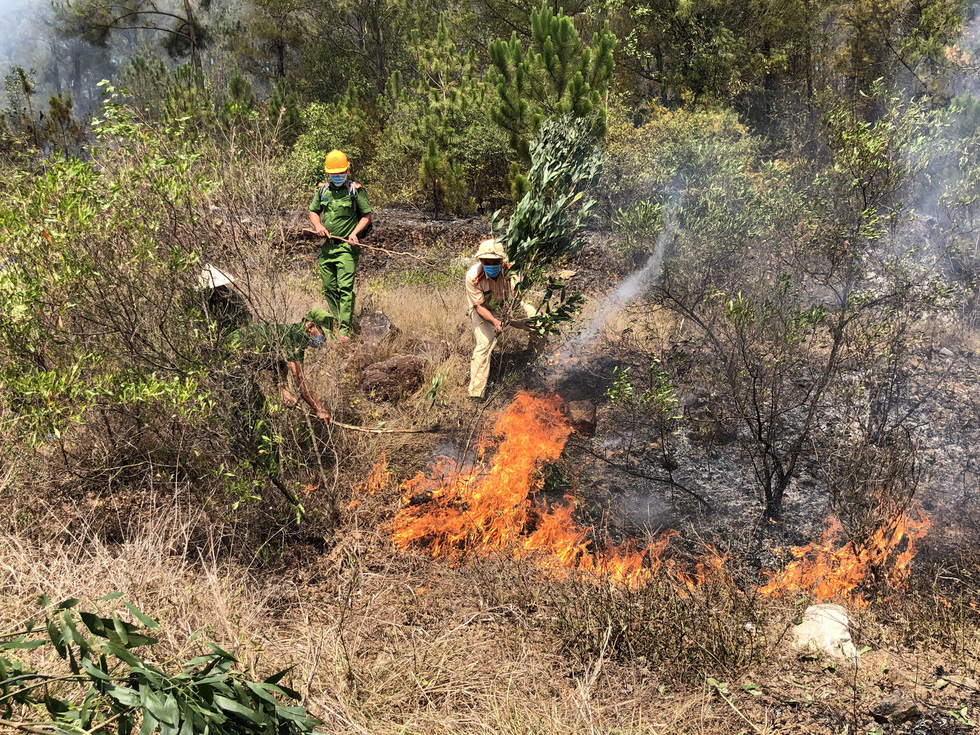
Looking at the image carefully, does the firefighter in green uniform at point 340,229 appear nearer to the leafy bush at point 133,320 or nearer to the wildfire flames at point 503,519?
the leafy bush at point 133,320

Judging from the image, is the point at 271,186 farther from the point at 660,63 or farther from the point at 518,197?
the point at 660,63

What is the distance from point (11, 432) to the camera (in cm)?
423

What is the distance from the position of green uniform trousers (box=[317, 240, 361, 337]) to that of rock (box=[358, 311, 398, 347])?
0.33 m

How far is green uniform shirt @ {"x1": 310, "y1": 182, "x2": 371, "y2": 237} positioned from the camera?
6.79 meters

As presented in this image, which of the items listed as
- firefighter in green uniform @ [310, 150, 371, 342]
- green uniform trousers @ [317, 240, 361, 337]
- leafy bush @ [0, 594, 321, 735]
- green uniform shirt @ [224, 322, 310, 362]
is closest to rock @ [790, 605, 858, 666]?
leafy bush @ [0, 594, 321, 735]

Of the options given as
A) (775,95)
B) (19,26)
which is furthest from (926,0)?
(19,26)

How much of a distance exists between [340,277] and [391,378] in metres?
1.21

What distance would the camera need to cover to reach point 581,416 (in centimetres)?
657

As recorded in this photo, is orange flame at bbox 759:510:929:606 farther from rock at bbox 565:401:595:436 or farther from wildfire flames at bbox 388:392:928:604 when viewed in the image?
rock at bbox 565:401:595:436

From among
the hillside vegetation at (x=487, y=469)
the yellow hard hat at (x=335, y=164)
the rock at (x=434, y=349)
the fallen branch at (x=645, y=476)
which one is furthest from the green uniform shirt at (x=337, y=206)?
the fallen branch at (x=645, y=476)

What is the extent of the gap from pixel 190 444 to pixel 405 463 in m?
1.61

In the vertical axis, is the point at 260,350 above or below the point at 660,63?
below

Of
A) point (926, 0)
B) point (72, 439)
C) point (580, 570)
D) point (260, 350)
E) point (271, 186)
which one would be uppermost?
point (926, 0)

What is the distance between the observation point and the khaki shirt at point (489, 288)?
6164mm
